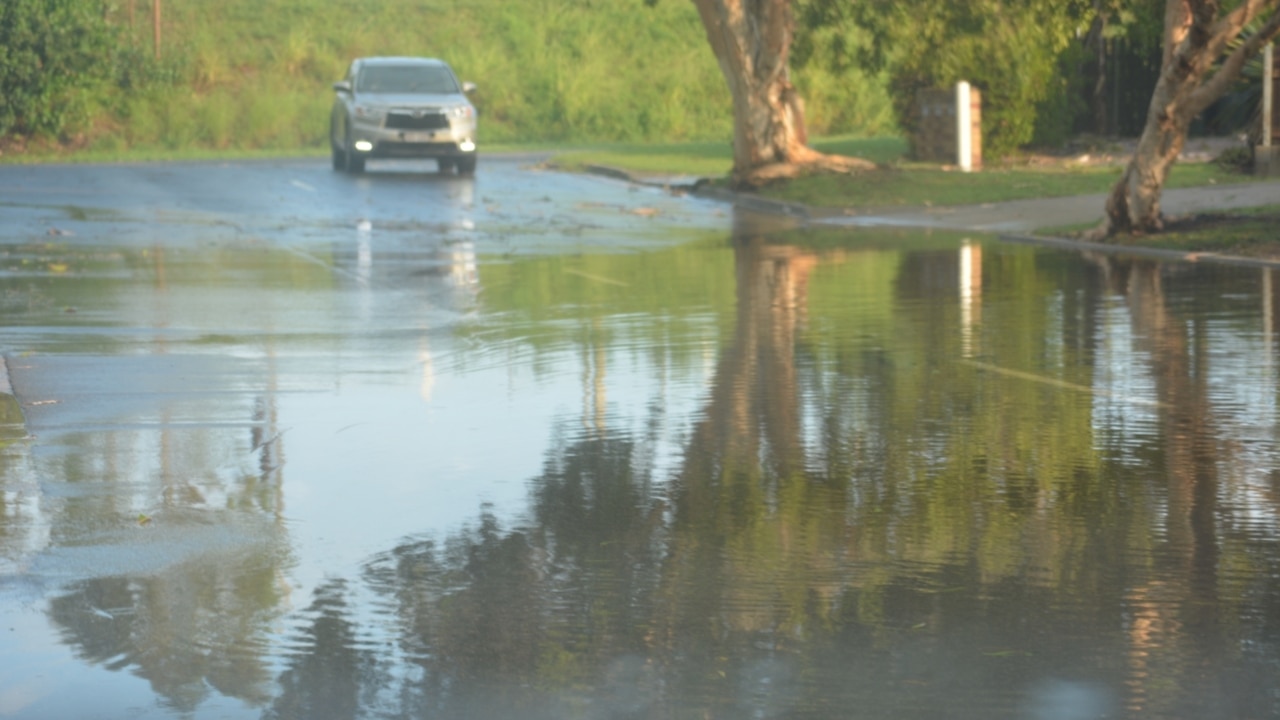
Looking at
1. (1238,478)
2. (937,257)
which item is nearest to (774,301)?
(937,257)

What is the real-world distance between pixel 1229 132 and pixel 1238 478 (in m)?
31.0

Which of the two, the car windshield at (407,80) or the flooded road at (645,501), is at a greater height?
the car windshield at (407,80)

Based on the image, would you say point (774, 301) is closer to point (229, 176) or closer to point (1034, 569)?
point (1034, 569)

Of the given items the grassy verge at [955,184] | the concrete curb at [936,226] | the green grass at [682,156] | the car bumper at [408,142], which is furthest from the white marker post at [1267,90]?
the car bumper at [408,142]

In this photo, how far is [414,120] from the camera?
128ft

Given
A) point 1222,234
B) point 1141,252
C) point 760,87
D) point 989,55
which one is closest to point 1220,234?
point 1222,234

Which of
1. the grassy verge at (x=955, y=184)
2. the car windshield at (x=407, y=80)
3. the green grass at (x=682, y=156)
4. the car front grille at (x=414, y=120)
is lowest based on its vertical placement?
the grassy verge at (x=955, y=184)

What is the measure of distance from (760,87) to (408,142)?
826cm

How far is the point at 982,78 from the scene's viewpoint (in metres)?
36.1

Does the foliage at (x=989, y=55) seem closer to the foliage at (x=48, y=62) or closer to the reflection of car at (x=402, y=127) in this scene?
the reflection of car at (x=402, y=127)

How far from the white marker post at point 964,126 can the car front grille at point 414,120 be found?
32.6 feet

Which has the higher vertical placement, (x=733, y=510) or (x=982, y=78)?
(x=982, y=78)

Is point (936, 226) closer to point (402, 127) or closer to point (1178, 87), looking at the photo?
point (1178, 87)

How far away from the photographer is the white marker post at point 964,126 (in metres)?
35.1
